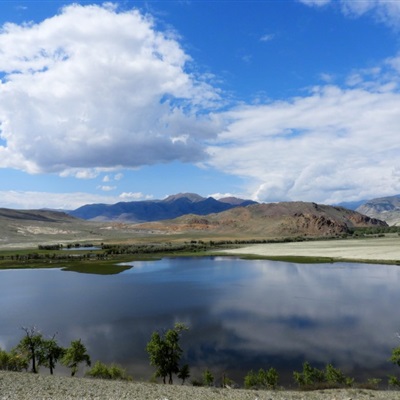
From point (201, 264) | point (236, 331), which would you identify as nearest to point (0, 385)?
point (236, 331)

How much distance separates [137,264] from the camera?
385 ft

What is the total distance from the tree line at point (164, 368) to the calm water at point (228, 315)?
1.74m

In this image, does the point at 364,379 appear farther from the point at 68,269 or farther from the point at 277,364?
the point at 68,269

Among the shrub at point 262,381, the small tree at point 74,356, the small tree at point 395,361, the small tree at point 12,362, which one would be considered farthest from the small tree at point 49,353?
the small tree at point 395,361

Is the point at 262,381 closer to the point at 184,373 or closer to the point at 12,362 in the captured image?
the point at 184,373

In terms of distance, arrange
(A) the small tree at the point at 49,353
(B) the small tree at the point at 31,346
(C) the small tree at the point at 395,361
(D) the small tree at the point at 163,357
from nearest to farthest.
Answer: (C) the small tree at the point at 395,361, (D) the small tree at the point at 163,357, (B) the small tree at the point at 31,346, (A) the small tree at the point at 49,353

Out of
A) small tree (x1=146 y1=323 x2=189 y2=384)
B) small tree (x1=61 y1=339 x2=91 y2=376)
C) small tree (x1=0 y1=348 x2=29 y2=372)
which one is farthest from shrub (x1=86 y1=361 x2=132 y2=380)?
small tree (x1=0 y1=348 x2=29 y2=372)

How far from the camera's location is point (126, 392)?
84.9 ft

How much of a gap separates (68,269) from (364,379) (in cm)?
8735

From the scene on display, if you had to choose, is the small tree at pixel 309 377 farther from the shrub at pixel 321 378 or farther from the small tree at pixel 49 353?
the small tree at pixel 49 353

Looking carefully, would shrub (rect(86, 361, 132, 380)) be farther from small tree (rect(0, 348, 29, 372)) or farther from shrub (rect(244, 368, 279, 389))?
shrub (rect(244, 368, 279, 389))

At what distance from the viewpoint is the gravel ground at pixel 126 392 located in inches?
967

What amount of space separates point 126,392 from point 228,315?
27537mm

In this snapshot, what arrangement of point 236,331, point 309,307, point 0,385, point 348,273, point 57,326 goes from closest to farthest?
point 0,385 → point 236,331 → point 57,326 → point 309,307 → point 348,273
